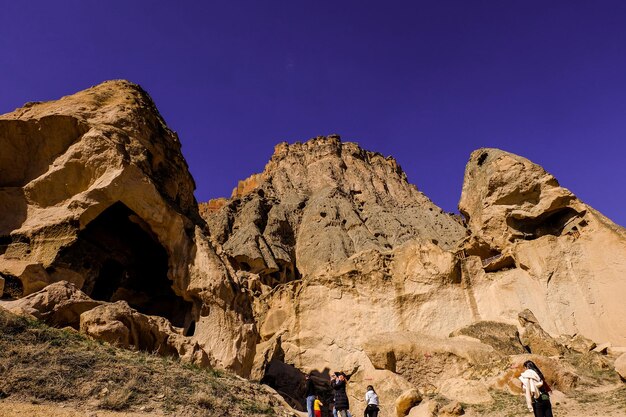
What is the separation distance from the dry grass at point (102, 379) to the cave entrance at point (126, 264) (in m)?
6.72

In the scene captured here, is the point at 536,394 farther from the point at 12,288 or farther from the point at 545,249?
the point at 12,288

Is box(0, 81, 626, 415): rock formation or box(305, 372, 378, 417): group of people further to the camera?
box(0, 81, 626, 415): rock formation

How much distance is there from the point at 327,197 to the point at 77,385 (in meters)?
64.7

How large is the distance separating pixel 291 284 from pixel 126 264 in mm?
9385

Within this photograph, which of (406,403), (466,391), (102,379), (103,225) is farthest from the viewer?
(103,225)

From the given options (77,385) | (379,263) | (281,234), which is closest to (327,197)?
(281,234)

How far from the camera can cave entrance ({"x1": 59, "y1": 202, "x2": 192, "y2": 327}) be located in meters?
16.0

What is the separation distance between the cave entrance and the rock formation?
7cm

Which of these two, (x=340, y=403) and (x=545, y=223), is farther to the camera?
(x=545, y=223)

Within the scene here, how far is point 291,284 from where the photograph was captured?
23.3 meters

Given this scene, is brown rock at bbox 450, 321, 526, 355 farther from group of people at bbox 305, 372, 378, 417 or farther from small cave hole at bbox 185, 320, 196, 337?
small cave hole at bbox 185, 320, 196, 337

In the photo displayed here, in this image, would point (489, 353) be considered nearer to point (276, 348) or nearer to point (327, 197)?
point (276, 348)

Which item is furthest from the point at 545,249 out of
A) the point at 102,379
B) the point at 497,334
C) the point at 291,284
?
the point at 102,379

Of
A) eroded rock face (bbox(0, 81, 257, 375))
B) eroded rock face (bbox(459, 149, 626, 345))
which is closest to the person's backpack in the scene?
eroded rock face (bbox(0, 81, 257, 375))
